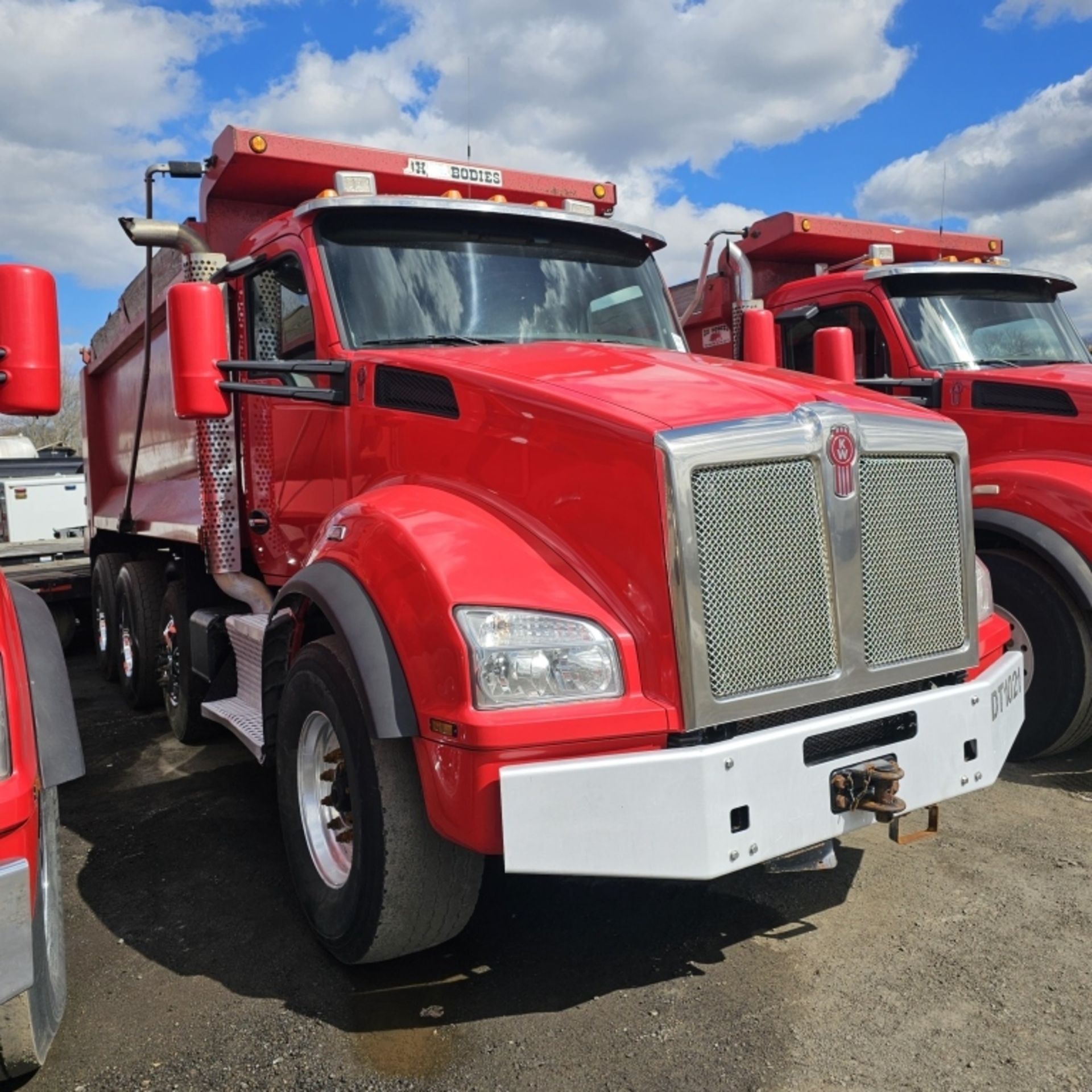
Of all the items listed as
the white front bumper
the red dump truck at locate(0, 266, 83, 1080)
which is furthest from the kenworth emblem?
the red dump truck at locate(0, 266, 83, 1080)

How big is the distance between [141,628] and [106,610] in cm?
140

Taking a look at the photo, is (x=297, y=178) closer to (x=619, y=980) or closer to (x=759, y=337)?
(x=759, y=337)

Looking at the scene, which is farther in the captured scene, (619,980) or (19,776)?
(619,980)

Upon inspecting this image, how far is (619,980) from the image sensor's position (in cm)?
315

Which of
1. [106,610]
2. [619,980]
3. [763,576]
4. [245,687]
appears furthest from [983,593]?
[106,610]

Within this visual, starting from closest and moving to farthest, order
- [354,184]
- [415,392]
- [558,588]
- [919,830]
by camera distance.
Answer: [558,588], [919,830], [415,392], [354,184]

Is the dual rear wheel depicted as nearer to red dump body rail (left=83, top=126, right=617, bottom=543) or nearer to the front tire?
the front tire

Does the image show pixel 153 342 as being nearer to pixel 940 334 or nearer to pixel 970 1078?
pixel 940 334

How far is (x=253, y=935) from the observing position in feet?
11.5

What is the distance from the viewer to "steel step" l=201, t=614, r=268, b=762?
173 inches

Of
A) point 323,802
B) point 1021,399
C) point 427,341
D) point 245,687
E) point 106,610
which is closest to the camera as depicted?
point 323,802

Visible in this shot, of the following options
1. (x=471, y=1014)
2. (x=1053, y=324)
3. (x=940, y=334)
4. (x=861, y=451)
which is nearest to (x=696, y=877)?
(x=471, y=1014)

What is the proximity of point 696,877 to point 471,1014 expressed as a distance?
35.1 inches

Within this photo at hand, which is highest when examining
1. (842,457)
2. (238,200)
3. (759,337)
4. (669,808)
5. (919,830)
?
(238,200)
